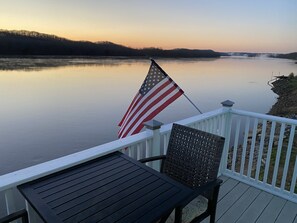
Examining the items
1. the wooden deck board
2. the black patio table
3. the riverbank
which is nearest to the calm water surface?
the riverbank

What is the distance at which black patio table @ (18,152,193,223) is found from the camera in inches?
47.6

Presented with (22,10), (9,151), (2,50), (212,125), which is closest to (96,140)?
(9,151)

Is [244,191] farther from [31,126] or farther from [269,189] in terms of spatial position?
[31,126]

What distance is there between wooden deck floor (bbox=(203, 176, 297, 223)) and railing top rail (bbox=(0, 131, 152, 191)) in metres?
1.29

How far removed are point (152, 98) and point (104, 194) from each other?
1.64m

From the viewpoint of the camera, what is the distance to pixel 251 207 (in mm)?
2637

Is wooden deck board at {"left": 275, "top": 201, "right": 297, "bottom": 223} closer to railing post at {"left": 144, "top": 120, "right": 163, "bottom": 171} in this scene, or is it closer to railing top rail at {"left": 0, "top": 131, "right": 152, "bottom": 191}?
railing post at {"left": 144, "top": 120, "right": 163, "bottom": 171}

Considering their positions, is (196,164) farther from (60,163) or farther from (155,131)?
(60,163)

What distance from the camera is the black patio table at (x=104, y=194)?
1209 mm

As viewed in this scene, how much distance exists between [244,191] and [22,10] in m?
20.5

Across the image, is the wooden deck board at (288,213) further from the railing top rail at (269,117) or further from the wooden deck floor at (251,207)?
the railing top rail at (269,117)

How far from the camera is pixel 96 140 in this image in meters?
12.5

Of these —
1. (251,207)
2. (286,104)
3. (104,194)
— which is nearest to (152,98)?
(104,194)

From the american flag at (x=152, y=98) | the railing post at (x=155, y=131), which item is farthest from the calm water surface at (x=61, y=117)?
the railing post at (x=155, y=131)
